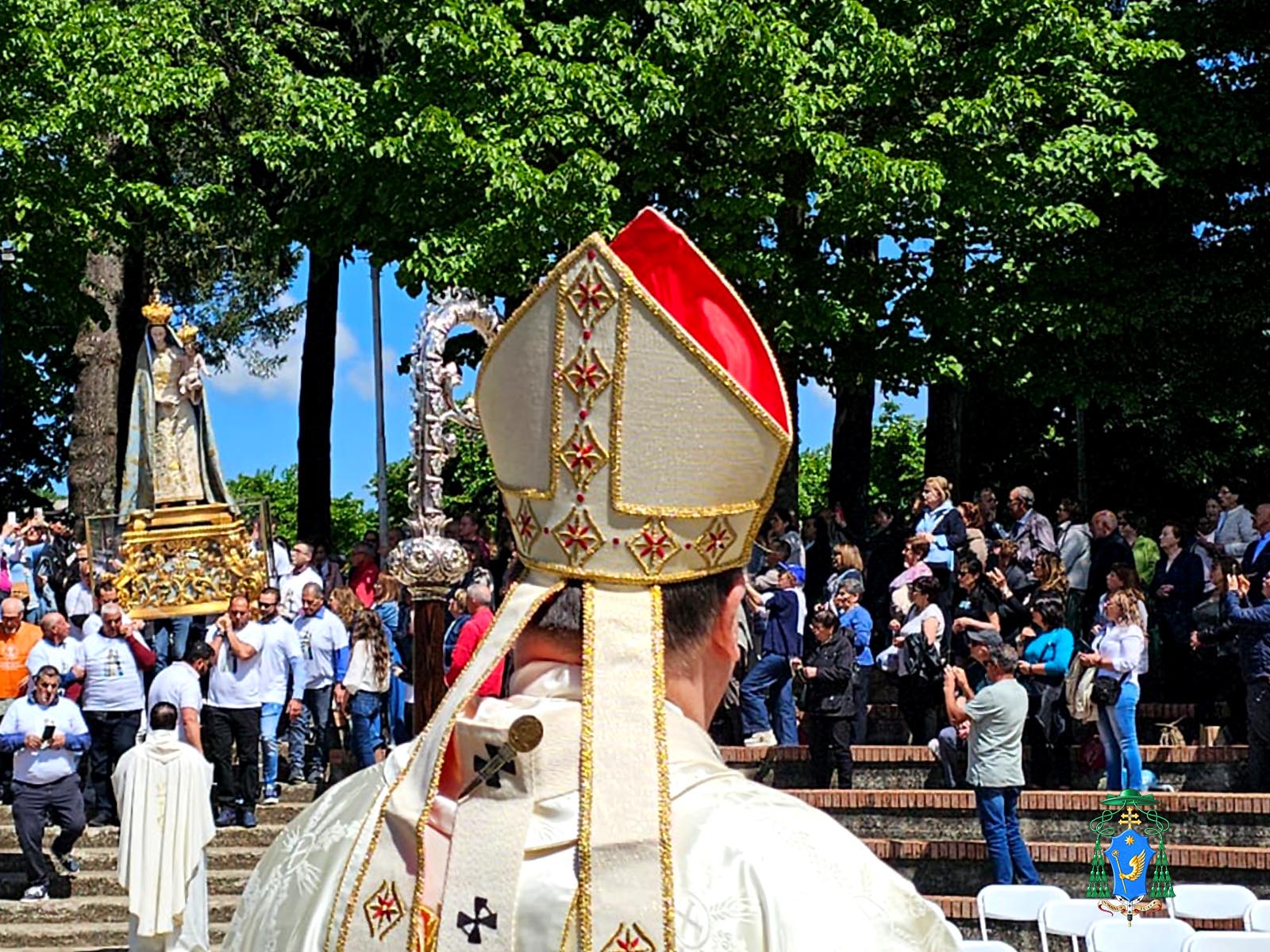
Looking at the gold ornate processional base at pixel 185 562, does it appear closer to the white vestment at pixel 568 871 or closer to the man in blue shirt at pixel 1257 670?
the man in blue shirt at pixel 1257 670

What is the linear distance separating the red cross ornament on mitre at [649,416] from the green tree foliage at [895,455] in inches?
1472

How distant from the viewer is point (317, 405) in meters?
28.4

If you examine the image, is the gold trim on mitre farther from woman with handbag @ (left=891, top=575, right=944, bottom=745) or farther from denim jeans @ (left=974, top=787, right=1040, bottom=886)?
denim jeans @ (left=974, top=787, right=1040, bottom=886)

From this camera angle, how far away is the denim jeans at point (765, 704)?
54.7 ft

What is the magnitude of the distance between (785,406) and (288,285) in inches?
1213

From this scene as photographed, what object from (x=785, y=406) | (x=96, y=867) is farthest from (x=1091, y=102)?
(x=785, y=406)

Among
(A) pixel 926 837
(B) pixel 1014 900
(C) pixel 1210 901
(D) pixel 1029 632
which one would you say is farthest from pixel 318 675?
(C) pixel 1210 901

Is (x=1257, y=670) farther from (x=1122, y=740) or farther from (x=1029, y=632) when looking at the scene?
(x=1029, y=632)

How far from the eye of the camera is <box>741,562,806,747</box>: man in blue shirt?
16375 millimetres

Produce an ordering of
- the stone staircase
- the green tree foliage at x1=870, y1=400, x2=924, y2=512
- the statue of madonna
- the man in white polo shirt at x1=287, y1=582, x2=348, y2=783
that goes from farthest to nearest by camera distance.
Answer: the green tree foliage at x1=870, y1=400, x2=924, y2=512
the statue of madonna
the man in white polo shirt at x1=287, y1=582, x2=348, y2=783
the stone staircase

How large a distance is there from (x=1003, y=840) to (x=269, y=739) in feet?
22.4

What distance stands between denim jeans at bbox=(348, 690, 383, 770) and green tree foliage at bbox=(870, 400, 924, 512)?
23.5 metres

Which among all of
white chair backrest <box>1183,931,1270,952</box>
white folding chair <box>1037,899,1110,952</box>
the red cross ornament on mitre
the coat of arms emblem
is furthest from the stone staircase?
the red cross ornament on mitre

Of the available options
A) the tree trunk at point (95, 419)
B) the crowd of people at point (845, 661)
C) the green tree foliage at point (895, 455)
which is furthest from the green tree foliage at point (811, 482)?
the crowd of people at point (845, 661)
